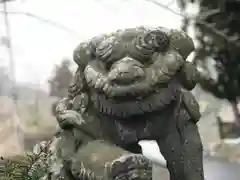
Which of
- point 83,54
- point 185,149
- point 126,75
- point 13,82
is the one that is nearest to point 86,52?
point 83,54

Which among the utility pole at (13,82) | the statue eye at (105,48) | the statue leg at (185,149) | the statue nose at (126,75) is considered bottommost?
the utility pole at (13,82)

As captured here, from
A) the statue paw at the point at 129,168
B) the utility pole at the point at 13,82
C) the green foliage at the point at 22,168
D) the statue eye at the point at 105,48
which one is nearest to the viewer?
the statue paw at the point at 129,168

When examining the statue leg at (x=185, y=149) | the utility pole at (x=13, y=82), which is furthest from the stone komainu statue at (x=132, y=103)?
the utility pole at (x=13, y=82)

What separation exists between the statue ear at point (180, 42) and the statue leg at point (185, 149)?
11 cm

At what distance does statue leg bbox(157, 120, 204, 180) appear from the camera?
820 millimetres

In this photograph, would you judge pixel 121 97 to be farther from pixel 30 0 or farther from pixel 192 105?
pixel 30 0

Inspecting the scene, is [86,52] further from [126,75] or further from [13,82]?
[13,82]

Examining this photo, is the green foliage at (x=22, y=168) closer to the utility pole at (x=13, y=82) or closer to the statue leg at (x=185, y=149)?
the statue leg at (x=185, y=149)

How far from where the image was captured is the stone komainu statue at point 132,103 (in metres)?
0.78

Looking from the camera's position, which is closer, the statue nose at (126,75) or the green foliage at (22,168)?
the statue nose at (126,75)

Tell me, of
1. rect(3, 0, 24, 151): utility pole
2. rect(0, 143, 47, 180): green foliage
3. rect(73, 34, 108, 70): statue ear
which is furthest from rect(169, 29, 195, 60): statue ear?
rect(3, 0, 24, 151): utility pole

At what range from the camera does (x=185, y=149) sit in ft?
2.69

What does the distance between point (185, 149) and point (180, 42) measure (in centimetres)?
16

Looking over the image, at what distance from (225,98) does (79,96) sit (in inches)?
49.5
